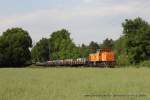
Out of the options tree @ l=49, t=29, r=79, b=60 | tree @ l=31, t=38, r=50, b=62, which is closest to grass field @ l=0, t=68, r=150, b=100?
tree @ l=49, t=29, r=79, b=60

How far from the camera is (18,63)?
106 meters

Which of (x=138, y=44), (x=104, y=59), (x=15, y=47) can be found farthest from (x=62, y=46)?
(x=138, y=44)

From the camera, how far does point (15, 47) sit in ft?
365

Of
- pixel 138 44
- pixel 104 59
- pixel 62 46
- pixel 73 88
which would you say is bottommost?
pixel 73 88

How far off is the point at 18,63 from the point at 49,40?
40789 mm

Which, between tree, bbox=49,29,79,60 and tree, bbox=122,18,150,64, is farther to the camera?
tree, bbox=49,29,79,60

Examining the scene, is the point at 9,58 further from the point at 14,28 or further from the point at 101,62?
the point at 101,62

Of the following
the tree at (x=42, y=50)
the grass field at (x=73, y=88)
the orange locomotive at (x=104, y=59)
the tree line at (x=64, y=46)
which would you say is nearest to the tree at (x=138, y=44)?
the tree line at (x=64, y=46)

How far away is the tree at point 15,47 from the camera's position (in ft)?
345

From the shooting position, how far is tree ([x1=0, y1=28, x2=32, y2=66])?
10506 cm

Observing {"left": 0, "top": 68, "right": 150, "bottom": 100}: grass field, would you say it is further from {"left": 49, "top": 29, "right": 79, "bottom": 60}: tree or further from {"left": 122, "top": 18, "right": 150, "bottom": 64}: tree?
{"left": 49, "top": 29, "right": 79, "bottom": 60}: tree

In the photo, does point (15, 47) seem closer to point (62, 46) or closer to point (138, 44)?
point (62, 46)

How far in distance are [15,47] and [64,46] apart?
13.4m

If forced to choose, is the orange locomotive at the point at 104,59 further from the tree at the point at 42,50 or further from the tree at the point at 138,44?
the tree at the point at 42,50
